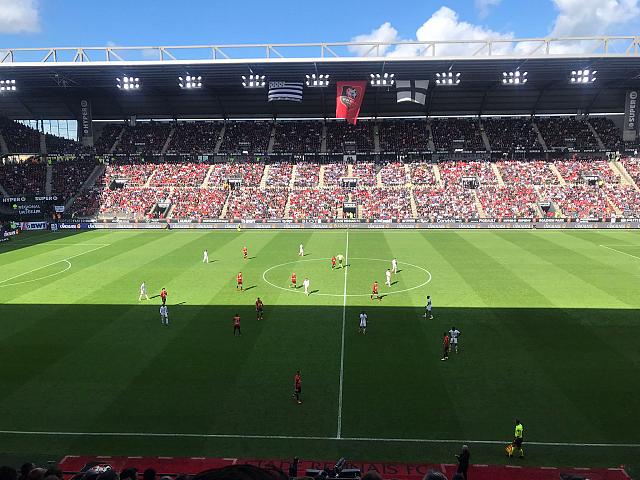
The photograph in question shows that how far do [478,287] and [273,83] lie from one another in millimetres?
43436

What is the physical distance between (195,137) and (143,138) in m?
9.36

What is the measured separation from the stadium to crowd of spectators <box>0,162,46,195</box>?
1.45ft

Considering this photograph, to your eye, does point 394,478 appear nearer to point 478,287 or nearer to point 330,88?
point 478,287

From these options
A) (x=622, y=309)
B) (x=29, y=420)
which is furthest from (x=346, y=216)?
(x=29, y=420)

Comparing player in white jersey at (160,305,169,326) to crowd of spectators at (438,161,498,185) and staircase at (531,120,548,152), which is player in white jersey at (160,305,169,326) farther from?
staircase at (531,120,548,152)

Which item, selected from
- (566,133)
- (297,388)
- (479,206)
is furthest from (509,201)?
(297,388)

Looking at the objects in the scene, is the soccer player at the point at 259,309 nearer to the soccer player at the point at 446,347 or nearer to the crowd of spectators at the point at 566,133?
the soccer player at the point at 446,347

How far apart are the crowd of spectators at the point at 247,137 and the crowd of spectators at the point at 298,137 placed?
2.01 meters

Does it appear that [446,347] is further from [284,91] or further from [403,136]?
[403,136]

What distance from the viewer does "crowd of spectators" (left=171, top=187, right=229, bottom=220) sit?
6744 centimetres

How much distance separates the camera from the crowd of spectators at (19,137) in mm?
81125

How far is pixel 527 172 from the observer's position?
7319 centimetres

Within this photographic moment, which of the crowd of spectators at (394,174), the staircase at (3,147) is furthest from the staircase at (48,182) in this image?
the crowd of spectators at (394,174)

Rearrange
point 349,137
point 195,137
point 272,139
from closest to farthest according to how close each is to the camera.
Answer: point 349,137 → point 272,139 → point 195,137
